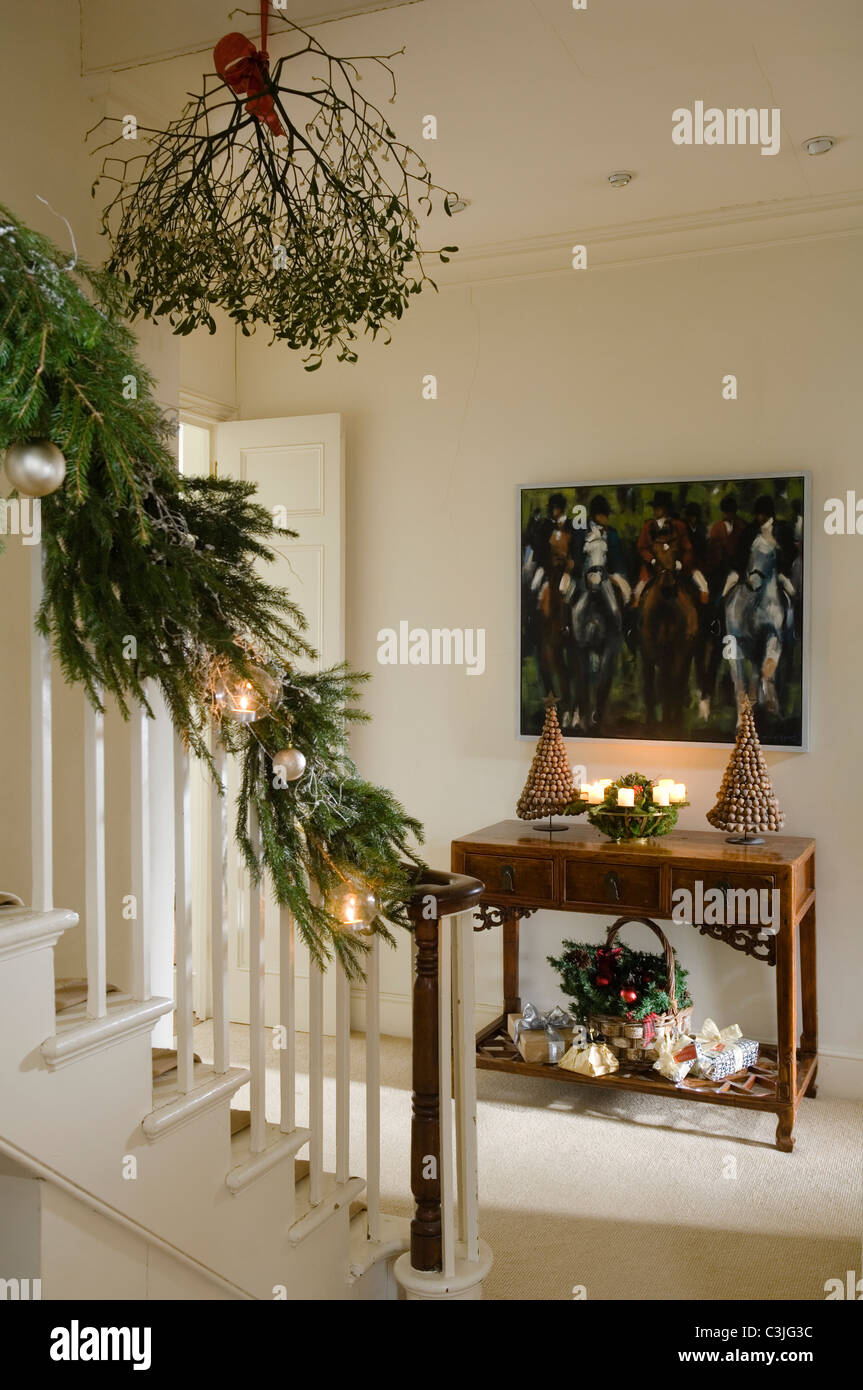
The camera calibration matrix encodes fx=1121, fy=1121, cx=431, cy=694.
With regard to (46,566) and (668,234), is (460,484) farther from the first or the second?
(46,566)

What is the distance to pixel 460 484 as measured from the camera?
441cm

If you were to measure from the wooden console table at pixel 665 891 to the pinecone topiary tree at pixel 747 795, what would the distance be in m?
0.07

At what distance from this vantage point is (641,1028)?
3.69 metres

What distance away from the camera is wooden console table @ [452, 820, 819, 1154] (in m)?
3.45

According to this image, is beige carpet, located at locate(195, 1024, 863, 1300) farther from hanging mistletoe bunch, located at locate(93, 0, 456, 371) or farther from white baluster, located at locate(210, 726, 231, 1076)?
hanging mistletoe bunch, located at locate(93, 0, 456, 371)

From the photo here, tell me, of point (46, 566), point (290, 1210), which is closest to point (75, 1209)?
point (290, 1210)

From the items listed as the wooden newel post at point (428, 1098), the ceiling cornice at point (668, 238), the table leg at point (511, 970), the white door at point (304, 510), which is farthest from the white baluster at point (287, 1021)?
the ceiling cornice at point (668, 238)

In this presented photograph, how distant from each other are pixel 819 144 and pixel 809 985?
2690mm

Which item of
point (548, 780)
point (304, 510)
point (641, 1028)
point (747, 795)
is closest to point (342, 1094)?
point (641, 1028)

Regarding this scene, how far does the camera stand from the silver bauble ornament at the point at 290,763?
5.66 feet

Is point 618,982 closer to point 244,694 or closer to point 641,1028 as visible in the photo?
point 641,1028

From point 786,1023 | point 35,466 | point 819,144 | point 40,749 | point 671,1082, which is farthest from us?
point 671,1082

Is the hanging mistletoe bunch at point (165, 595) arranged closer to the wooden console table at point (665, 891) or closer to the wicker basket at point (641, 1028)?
the wooden console table at point (665, 891)

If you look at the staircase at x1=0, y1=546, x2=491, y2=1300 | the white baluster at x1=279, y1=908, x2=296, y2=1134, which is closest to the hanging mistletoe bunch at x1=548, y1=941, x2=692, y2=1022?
the staircase at x1=0, y1=546, x2=491, y2=1300
